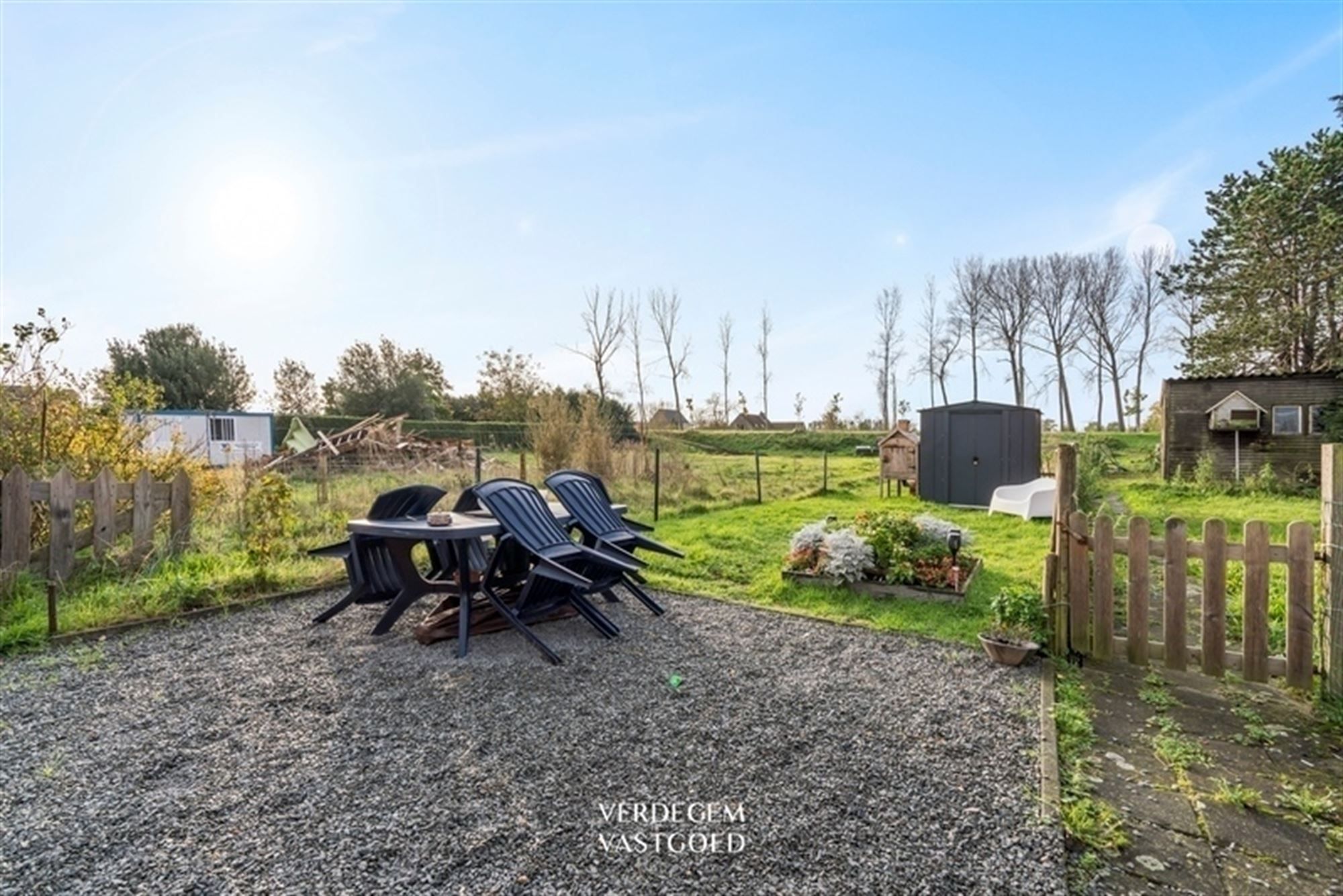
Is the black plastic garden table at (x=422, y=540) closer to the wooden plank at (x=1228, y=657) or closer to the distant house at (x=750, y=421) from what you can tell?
the wooden plank at (x=1228, y=657)

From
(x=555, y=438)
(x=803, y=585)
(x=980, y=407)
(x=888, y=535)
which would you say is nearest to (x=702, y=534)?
(x=803, y=585)

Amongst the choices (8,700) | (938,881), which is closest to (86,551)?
(8,700)

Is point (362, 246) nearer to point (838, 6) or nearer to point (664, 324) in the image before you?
point (838, 6)

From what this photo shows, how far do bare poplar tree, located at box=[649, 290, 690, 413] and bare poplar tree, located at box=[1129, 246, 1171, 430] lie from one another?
22805mm

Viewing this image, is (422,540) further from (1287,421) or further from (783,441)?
(783,441)

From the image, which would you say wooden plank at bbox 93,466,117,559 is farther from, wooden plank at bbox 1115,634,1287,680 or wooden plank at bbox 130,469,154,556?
wooden plank at bbox 1115,634,1287,680

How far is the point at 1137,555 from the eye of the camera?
3.26 meters

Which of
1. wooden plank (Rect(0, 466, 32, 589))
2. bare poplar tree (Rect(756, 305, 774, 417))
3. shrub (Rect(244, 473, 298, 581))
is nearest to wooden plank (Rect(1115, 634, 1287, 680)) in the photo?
shrub (Rect(244, 473, 298, 581))

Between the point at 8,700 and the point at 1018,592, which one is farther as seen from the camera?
the point at 1018,592

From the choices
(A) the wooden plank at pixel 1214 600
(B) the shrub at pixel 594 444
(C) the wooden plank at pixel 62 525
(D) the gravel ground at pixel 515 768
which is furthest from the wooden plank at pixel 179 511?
(A) the wooden plank at pixel 1214 600

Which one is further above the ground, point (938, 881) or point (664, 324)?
point (664, 324)

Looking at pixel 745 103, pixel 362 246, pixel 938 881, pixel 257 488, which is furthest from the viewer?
pixel 362 246

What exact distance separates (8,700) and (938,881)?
4.25 m

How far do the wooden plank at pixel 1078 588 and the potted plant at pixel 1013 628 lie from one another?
17cm
